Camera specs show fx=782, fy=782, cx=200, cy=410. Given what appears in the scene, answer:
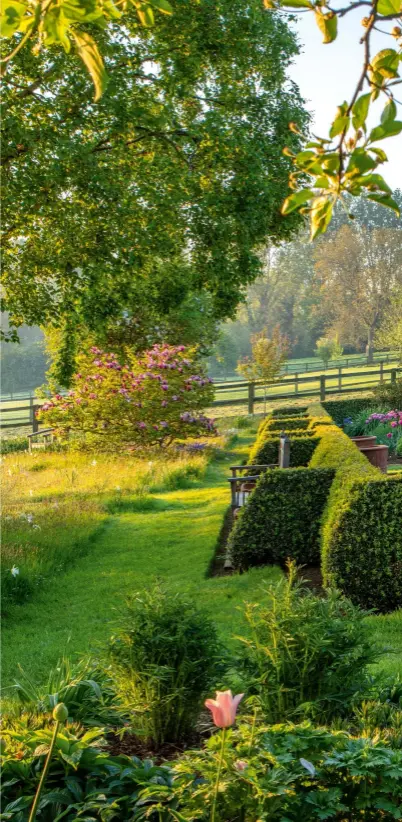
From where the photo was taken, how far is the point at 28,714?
3.26 metres

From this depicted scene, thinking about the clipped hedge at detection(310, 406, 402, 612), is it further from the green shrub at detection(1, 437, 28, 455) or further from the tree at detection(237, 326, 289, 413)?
the tree at detection(237, 326, 289, 413)

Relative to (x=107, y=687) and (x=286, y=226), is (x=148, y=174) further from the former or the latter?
(x=107, y=687)

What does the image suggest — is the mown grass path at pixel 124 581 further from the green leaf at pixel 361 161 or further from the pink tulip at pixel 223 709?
the green leaf at pixel 361 161

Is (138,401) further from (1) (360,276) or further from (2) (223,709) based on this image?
(1) (360,276)

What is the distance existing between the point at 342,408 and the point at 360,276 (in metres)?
32.5

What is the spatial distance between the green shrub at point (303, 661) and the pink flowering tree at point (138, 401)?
13.3m

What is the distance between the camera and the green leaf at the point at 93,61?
1677 mm

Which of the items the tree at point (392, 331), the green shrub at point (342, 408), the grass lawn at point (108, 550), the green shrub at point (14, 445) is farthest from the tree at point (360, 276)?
the grass lawn at point (108, 550)

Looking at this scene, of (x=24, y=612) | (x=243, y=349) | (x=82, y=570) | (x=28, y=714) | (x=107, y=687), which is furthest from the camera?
(x=243, y=349)

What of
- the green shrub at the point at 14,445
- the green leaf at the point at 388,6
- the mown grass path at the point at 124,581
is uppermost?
the green leaf at the point at 388,6

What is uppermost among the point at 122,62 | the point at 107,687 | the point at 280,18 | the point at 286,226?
the point at 280,18

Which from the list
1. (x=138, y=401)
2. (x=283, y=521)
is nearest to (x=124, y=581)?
(x=283, y=521)

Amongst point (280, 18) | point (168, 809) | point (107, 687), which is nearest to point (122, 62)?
point (280, 18)

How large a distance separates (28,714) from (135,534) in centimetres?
620
